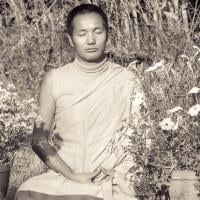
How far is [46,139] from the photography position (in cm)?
378

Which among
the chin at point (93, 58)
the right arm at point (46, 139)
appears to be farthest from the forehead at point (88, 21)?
the right arm at point (46, 139)

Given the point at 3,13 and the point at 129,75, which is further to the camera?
the point at 3,13

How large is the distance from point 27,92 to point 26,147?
1.21 meters

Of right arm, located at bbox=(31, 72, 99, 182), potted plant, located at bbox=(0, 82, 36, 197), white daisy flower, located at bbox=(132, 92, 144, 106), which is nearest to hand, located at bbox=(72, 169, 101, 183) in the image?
right arm, located at bbox=(31, 72, 99, 182)

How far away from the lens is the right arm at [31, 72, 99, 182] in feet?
12.0

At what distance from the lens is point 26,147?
5.86 m

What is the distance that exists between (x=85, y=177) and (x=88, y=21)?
889 millimetres

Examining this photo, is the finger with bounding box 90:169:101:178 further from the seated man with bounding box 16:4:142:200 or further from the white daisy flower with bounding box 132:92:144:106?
the white daisy flower with bounding box 132:92:144:106

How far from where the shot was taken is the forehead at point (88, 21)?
3.77 metres

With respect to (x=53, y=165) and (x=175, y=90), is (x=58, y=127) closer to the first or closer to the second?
(x=53, y=165)

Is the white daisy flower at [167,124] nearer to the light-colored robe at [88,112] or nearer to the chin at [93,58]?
the light-colored robe at [88,112]

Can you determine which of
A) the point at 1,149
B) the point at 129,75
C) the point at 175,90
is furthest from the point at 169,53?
the point at 1,149

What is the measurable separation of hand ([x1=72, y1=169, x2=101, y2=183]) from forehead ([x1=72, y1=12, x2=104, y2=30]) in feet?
2.71

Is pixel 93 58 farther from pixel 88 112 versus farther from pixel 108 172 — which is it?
pixel 108 172
